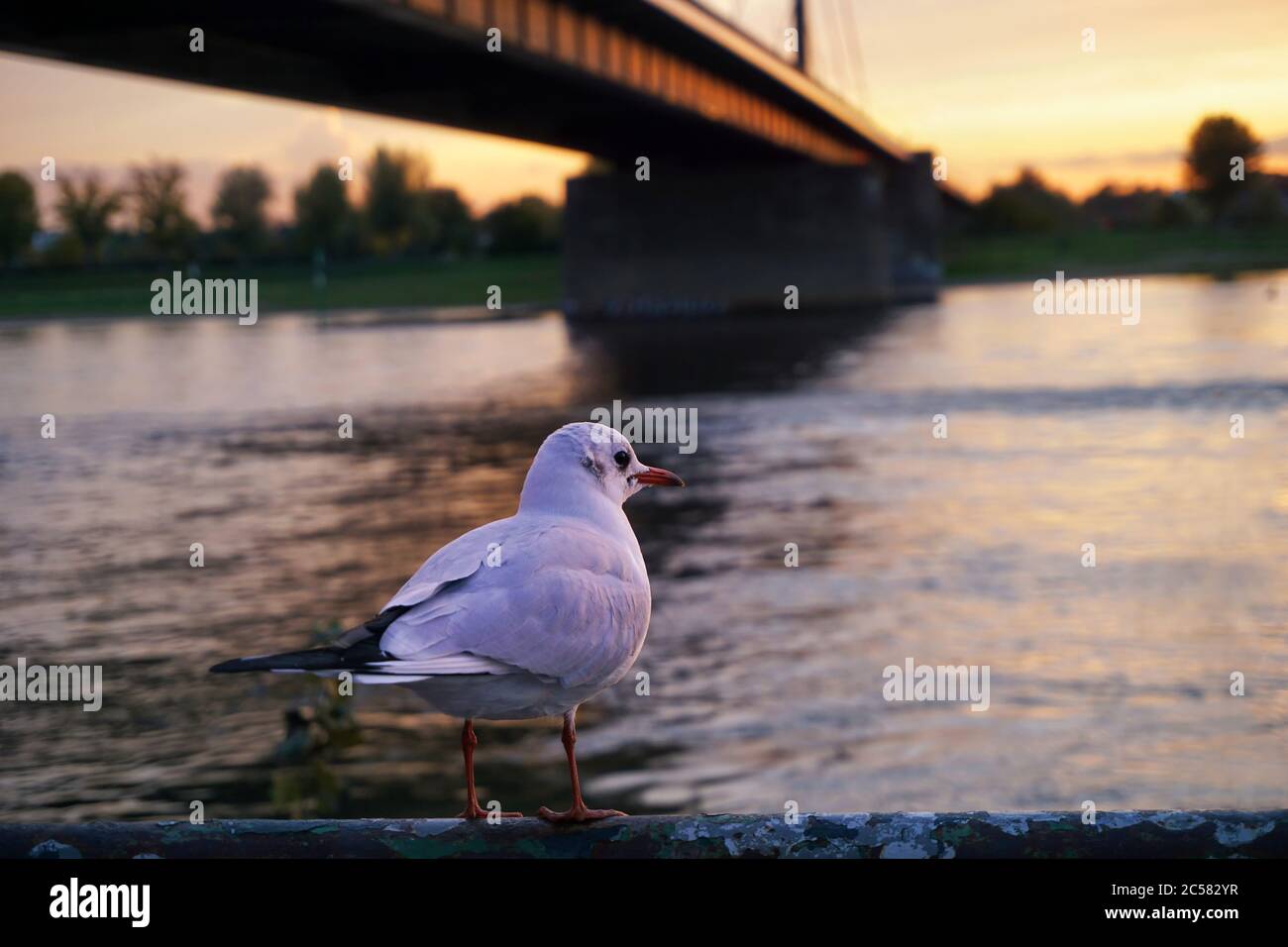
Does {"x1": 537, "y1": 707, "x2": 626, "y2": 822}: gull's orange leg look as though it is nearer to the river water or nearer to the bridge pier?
the river water

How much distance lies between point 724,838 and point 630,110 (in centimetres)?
5095

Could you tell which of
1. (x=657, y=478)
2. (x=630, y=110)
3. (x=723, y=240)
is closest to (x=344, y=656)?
(x=657, y=478)

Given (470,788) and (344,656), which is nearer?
(344,656)

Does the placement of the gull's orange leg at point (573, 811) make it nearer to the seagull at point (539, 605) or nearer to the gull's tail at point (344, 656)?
the seagull at point (539, 605)

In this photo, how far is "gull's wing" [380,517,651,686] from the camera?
289 centimetres

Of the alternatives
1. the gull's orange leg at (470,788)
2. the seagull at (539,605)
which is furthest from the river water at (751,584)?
the seagull at (539,605)

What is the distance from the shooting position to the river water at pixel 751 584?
13.8 metres

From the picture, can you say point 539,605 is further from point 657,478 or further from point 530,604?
point 657,478

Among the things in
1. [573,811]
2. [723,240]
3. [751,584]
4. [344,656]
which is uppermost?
[723,240]

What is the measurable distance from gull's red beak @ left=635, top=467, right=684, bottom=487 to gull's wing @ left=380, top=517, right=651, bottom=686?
215 mm

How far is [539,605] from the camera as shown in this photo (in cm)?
306

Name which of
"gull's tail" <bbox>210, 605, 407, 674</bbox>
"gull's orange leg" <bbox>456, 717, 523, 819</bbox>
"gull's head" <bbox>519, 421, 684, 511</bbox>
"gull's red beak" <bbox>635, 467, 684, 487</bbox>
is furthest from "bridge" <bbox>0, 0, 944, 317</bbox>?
"gull's tail" <bbox>210, 605, 407, 674</bbox>

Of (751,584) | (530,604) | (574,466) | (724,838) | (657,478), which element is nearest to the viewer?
(724,838)
